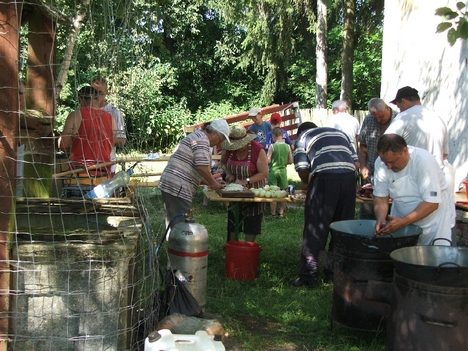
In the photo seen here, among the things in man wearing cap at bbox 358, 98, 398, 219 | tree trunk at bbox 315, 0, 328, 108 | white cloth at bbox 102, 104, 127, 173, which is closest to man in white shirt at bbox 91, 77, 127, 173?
white cloth at bbox 102, 104, 127, 173

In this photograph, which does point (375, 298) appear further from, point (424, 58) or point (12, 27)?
point (424, 58)

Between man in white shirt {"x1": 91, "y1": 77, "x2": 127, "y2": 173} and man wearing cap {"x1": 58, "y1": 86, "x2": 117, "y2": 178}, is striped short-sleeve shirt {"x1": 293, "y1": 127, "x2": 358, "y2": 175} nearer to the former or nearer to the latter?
man in white shirt {"x1": 91, "y1": 77, "x2": 127, "y2": 173}

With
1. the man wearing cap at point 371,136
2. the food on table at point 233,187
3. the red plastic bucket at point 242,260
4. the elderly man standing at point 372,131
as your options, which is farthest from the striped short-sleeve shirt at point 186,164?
the elderly man standing at point 372,131

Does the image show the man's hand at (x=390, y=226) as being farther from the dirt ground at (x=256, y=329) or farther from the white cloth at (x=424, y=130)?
the white cloth at (x=424, y=130)

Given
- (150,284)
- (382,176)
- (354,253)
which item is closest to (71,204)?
(150,284)

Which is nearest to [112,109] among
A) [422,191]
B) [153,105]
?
[422,191]

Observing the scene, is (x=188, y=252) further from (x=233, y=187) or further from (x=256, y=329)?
(x=233, y=187)

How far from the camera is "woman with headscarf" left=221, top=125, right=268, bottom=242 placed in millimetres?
6934

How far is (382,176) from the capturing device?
4902mm

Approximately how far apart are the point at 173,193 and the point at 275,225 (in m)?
4.09

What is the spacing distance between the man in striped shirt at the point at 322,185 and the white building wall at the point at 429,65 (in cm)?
237

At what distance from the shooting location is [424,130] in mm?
6246

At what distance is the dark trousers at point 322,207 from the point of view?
19.7 feet

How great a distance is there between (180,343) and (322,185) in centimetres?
301
